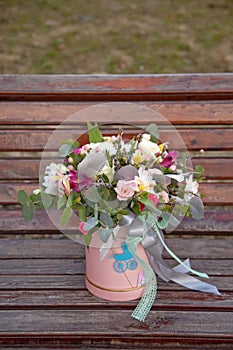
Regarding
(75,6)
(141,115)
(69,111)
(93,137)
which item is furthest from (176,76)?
(75,6)

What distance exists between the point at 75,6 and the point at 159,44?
2.88ft

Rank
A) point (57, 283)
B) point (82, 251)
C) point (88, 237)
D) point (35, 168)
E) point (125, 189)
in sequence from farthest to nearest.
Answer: point (35, 168) → point (82, 251) → point (57, 283) → point (88, 237) → point (125, 189)

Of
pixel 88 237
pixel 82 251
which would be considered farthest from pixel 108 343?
pixel 82 251

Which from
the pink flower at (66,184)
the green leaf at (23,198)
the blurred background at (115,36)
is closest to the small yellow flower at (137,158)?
the pink flower at (66,184)

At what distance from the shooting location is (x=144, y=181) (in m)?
1.78

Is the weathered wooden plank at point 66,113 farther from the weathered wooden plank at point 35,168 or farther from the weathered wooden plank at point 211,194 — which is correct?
the weathered wooden plank at point 211,194

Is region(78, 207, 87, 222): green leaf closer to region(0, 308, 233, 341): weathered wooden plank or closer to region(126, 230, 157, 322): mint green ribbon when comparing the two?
region(126, 230, 157, 322): mint green ribbon

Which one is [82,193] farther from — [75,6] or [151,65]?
[75,6]

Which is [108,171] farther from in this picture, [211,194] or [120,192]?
[211,194]

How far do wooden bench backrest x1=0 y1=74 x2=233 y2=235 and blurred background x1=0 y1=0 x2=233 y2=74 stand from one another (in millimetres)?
2112

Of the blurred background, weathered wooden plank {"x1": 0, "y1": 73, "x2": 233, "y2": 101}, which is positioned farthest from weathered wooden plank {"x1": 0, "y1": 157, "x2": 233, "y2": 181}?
the blurred background

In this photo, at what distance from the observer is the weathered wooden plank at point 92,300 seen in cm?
194

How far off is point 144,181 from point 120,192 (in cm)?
9

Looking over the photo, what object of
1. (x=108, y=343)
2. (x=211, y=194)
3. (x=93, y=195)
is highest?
(x=93, y=195)
